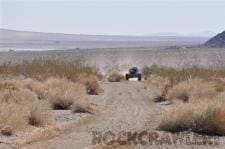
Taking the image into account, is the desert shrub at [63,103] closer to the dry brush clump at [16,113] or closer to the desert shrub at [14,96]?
the desert shrub at [14,96]

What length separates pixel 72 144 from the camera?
18.4 meters

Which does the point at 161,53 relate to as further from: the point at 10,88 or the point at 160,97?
the point at 10,88

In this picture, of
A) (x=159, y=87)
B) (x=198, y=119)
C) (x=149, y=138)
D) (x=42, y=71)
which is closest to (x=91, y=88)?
(x=42, y=71)

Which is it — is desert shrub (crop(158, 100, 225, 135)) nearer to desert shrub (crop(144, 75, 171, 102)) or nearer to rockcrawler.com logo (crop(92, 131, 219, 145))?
rockcrawler.com logo (crop(92, 131, 219, 145))

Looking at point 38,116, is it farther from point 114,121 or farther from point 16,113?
point 114,121

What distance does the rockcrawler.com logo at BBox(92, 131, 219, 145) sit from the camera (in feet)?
59.5

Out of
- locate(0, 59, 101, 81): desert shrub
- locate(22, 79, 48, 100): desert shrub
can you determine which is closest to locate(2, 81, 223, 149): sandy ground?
locate(22, 79, 48, 100): desert shrub

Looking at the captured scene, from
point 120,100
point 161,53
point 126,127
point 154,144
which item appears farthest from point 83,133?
point 161,53

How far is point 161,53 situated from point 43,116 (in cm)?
8302

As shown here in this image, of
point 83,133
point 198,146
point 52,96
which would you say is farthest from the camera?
point 52,96

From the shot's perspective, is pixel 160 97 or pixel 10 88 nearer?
pixel 10 88

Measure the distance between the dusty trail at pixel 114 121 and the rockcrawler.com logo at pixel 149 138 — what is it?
419 millimetres

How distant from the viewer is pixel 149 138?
1884cm

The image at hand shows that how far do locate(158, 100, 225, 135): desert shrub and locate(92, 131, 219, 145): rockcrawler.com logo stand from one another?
0.74 metres
